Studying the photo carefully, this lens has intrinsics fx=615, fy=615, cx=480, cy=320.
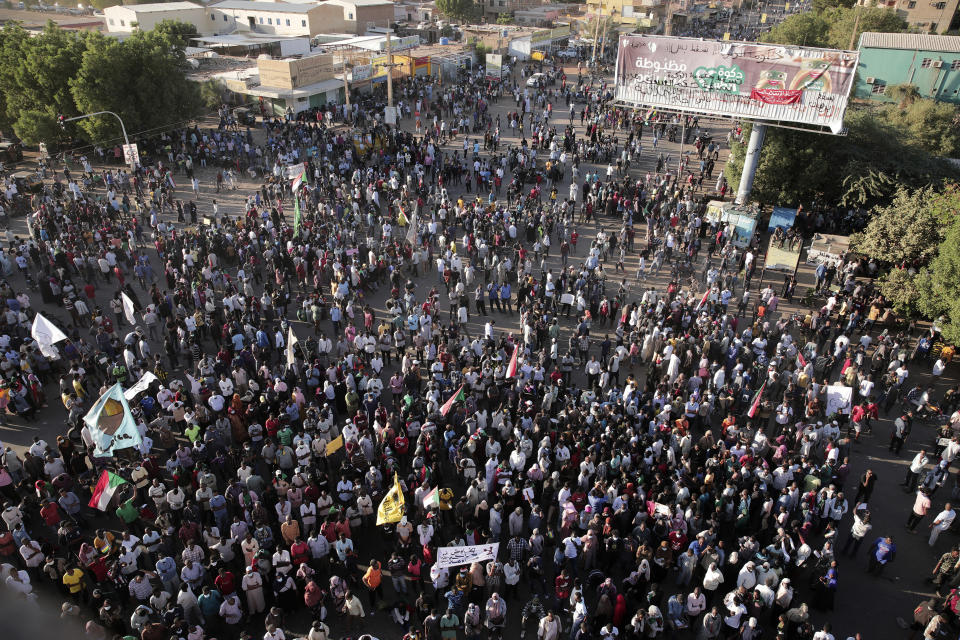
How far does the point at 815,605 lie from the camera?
32.3ft

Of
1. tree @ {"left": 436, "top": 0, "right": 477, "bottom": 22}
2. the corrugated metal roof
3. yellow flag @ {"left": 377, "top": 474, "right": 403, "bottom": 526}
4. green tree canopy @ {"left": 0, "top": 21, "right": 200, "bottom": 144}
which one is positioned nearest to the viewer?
yellow flag @ {"left": 377, "top": 474, "right": 403, "bottom": 526}

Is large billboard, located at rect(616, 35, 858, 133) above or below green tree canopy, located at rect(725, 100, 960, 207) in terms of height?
above

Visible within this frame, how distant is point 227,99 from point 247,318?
29.5 meters

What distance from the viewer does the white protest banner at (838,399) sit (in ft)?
42.3

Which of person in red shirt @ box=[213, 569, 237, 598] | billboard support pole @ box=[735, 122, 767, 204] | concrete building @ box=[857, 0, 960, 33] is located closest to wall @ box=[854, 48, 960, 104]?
billboard support pole @ box=[735, 122, 767, 204]

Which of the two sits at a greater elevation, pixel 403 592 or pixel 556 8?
pixel 556 8

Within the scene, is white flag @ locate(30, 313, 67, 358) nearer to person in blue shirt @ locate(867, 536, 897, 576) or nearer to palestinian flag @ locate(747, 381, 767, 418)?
palestinian flag @ locate(747, 381, 767, 418)

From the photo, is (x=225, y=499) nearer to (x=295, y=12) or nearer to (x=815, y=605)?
(x=815, y=605)

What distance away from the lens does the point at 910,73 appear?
122 ft

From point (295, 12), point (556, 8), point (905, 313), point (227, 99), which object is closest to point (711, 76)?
point (905, 313)

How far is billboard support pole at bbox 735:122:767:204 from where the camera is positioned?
915 inches

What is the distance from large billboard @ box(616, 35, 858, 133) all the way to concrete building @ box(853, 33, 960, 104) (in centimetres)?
2149

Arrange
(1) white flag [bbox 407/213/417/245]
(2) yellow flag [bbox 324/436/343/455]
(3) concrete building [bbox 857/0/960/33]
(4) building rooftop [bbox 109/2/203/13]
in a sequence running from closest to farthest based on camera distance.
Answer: (2) yellow flag [bbox 324/436/343/455]
(1) white flag [bbox 407/213/417/245]
(3) concrete building [bbox 857/0/960/33]
(4) building rooftop [bbox 109/2/203/13]

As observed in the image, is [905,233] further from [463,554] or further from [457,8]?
[457,8]
